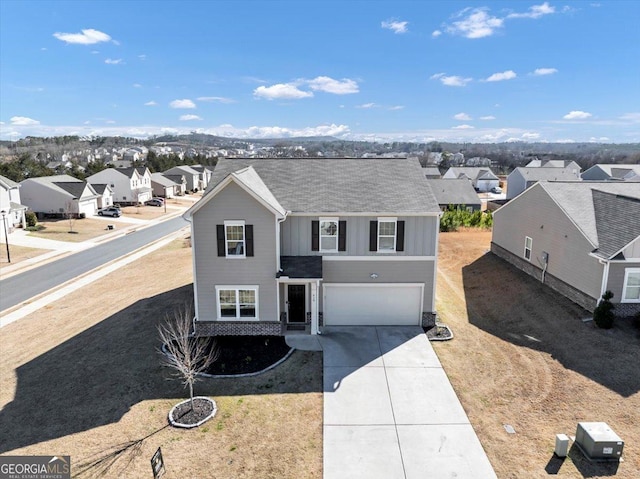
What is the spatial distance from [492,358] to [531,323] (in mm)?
5042

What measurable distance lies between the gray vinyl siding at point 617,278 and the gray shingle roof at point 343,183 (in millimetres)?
9549

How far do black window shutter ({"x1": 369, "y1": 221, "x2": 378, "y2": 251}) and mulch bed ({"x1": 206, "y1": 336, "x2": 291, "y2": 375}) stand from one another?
621 cm

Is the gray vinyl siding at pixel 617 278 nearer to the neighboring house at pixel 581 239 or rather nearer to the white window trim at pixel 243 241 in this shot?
the neighboring house at pixel 581 239

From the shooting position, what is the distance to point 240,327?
19.8 meters

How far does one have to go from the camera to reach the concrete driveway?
1196 cm

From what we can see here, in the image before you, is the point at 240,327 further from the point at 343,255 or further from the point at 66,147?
the point at 66,147

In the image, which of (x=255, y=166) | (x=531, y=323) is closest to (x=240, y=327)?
(x=255, y=166)

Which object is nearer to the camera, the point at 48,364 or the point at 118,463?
the point at 118,463

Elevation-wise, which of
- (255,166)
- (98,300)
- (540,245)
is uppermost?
(255,166)

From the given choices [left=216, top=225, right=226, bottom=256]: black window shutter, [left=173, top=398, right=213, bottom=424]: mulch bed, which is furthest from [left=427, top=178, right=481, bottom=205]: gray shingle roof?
[left=173, top=398, right=213, bottom=424]: mulch bed

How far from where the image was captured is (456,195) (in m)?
59.8

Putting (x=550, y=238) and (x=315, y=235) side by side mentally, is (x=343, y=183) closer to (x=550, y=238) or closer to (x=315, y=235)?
(x=315, y=235)

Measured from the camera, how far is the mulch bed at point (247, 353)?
1725 cm

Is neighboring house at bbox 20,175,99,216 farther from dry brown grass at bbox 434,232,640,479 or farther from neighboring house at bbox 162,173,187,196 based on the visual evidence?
dry brown grass at bbox 434,232,640,479
